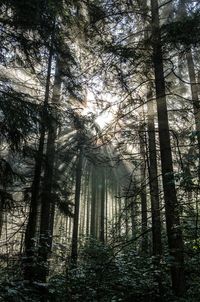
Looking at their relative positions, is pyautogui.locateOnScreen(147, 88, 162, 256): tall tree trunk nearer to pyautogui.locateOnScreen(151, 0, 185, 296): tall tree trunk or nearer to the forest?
the forest

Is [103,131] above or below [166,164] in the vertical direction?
above

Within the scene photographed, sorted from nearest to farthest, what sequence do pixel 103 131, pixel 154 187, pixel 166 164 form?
pixel 166 164 < pixel 103 131 < pixel 154 187

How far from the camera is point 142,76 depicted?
31.3 ft

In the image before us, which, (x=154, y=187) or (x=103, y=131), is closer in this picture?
(x=103, y=131)

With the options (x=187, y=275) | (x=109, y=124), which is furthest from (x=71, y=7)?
(x=187, y=275)

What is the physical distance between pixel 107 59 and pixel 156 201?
165 inches

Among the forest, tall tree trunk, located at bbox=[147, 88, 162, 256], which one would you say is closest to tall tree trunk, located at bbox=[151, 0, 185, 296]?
the forest

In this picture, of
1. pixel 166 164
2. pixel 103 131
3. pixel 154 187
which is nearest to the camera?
pixel 166 164

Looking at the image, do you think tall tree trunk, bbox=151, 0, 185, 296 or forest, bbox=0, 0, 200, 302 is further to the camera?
tall tree trunk, bbox=151, 0, 185, 296

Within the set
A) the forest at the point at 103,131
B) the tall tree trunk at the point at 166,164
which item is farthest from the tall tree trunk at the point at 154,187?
the tall tree trunk at the point at 166,164

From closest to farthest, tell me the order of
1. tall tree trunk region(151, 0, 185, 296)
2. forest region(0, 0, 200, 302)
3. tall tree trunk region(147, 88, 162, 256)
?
forest region(0, 0, 200, 302), tall tree trunk region(151, 0, 185, 296), tall tree trunk region(147, 88, 162, 256)

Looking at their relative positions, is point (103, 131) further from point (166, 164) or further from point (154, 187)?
point (154, 187)

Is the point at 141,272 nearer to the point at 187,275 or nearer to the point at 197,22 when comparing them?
the point at 187,275

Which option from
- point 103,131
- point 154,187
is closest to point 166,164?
point 154,187
